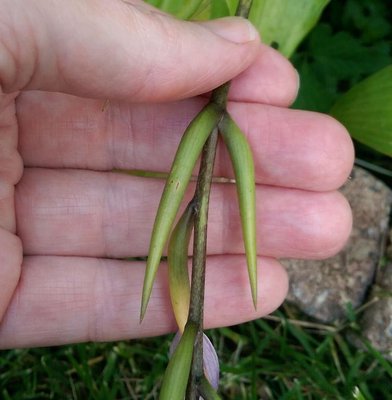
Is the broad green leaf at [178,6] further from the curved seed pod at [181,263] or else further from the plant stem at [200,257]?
the curved seed pod at [181,263]

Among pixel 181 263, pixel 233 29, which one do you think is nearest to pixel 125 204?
pixel 181 263

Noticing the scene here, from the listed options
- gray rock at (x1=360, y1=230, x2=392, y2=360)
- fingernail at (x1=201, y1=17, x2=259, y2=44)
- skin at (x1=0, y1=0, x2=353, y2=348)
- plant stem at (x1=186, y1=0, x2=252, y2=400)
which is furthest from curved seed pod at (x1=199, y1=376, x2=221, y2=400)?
gray rock at (x1=360, y1=230, x2=392, y2=360)

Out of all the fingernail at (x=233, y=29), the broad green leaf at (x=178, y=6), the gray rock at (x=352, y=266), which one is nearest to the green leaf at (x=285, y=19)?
the broad green leaf at (x=178, y=6)

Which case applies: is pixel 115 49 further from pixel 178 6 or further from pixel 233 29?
pixel 178 6

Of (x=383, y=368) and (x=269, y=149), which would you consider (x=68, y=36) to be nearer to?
(x=269, y=149)

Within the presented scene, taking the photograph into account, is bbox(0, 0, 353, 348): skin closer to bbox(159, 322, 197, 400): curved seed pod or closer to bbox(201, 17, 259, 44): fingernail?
bbox(201, 17, 259, 44): fingernail

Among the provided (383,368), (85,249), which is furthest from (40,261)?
(383,368)
